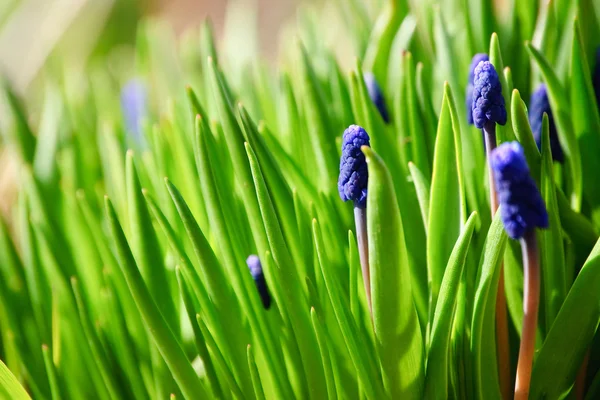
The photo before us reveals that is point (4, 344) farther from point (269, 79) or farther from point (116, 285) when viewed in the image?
point (269, 79)

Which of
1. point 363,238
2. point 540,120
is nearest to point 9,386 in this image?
point 363,238

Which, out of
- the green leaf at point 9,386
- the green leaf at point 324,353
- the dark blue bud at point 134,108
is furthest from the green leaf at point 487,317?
the dark blue bud at point 134,108

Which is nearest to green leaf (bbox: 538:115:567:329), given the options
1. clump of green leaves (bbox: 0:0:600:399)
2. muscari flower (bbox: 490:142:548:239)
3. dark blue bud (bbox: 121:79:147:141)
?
clump of green leaves (bbox: 0:0:600:399)

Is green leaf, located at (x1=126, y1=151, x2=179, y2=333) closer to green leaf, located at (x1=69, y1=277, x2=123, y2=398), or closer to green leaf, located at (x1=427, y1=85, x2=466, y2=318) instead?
green leaf, located at (x1=69, y1=277, x2=123, y2=398)

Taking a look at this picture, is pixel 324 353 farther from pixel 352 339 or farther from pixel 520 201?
pixel 520 201

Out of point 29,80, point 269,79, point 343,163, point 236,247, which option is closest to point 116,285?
point 236,247

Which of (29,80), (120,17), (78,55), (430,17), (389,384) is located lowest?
(389,384)

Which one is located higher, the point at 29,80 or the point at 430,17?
the point at 29,80
